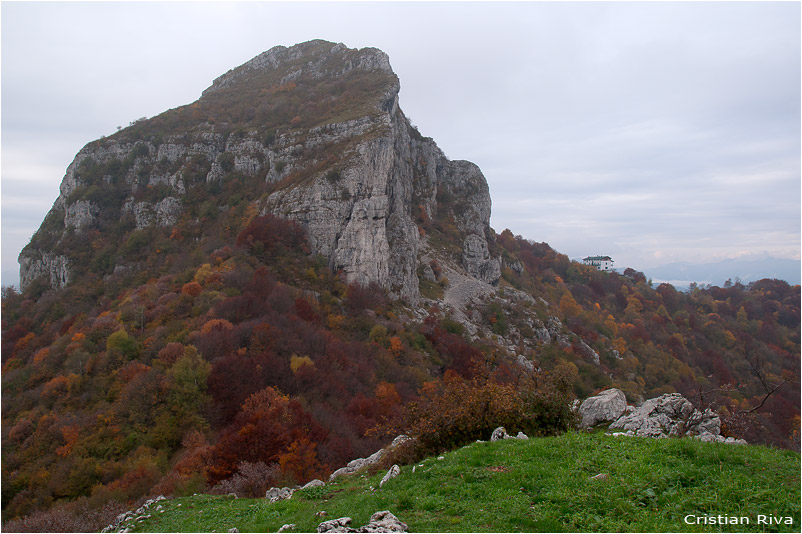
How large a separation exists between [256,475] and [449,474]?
8.42m

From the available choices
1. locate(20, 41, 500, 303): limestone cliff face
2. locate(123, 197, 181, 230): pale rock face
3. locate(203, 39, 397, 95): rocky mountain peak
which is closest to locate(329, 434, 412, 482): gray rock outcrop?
locate(20, 41, 500, 303): limestone cliff face

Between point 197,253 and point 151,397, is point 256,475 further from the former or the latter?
point 197,253

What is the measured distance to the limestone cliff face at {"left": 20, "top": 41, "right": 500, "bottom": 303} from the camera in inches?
1641

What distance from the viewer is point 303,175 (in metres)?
44.3

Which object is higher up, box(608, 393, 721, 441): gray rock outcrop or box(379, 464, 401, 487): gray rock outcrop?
box(608, 393, 721, 441): gray rock outcrop

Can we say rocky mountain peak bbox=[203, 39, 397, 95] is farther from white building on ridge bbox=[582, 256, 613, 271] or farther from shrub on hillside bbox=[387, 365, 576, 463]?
white building on ridge bbox=[582, 256, 613, 271]

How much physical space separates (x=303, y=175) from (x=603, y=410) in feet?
128

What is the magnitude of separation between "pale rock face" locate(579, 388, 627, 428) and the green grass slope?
4.28 meters

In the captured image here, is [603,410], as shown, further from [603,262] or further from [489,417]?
[603,262]

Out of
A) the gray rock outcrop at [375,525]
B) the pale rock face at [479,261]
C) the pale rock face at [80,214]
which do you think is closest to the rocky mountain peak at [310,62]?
the pale rock face at [479,261]

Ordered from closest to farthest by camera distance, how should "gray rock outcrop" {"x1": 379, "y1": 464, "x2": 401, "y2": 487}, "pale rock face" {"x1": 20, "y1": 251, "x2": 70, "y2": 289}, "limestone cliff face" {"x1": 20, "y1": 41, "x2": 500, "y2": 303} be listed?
"gray rock outcrop" {"x1": 379, "y1": 464, "x2": 401, "y2": 487}
"limestone cliff face" {"x1": 20, "y1": 41, "x2": 500, "y2": 303}
"pale rock face" {"x1": 20, "y1": 251, "x2": 70, "y2": 289}

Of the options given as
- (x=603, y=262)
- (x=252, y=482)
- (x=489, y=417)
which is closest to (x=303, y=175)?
(x=252, y=482)

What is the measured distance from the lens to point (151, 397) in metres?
20.5

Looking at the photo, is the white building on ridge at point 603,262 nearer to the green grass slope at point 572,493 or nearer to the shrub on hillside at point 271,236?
the shrub on hillside at point 271,236
